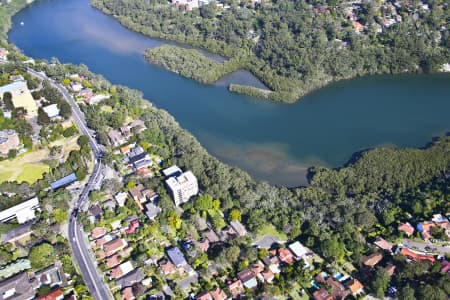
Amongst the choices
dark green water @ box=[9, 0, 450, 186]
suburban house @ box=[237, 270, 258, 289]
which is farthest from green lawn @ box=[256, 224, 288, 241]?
dark green water @ box=[9, 0, 450, 186]

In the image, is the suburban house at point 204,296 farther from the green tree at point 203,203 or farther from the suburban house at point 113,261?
the green tree at point 203,203

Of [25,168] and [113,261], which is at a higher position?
[25,168]

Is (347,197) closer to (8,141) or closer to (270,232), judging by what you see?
(270,232)

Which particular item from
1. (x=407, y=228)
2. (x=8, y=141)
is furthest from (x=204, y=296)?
(x=8, y=141)

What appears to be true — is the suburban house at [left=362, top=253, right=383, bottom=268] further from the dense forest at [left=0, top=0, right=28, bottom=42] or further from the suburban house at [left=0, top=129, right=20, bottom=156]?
the dense forest at [left=0, top=0, right=28, bottom=42]

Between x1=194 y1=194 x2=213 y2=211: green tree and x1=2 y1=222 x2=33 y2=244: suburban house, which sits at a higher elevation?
x1=194 y1=194 x2=213 y2=211: green tree
